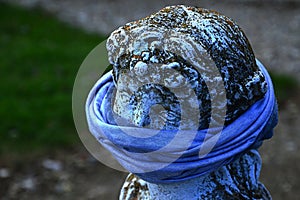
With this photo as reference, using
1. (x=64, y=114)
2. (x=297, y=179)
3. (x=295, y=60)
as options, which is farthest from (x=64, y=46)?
(x=297, y=179)

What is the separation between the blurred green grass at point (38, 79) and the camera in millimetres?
4730

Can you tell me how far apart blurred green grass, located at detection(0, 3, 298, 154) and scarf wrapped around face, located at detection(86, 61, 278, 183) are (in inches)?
125

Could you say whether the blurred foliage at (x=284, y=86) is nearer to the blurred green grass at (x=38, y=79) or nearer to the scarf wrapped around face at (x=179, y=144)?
the blurred green grass at (x=38, y=79)

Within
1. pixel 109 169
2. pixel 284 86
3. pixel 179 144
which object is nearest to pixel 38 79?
pixel 109 169

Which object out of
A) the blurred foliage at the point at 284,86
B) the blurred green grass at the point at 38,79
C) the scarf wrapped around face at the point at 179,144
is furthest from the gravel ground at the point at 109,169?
the scarf wrapped around face at the point at 179,144

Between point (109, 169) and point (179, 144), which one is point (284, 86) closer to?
point (109, 169)

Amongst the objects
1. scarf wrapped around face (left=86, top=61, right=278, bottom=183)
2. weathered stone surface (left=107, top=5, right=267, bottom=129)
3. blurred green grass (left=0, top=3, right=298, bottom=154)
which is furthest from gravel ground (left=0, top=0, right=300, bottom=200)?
weathered stone surface (left=107, top=5, right=267, bottom=129)

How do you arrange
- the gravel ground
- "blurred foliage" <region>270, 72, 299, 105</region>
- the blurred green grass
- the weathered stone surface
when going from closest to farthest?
1. the weathered stone surface
2. the gravel ground
3. the blurred green grass
4. "blurred foliage" <region>270, 72, 299, 105</region>

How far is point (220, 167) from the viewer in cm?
165

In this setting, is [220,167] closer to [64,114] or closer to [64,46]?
[64,114]

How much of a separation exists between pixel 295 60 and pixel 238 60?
16.3ft

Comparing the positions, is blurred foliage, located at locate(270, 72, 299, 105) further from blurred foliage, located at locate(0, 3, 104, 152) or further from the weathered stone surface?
the weathered stone surface

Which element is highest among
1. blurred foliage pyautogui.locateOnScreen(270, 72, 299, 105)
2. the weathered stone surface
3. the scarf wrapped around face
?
blurred foliage pyautogui.locateOnScreen(270, 72, 299, 105)

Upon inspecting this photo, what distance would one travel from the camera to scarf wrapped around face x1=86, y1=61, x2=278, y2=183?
4.93 feet
